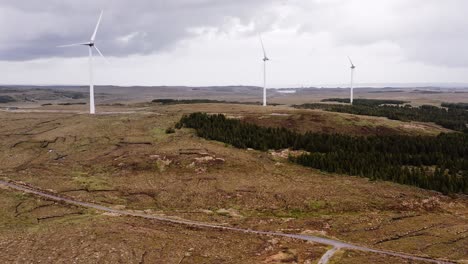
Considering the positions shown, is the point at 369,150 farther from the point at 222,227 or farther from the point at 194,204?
the point at 222,227

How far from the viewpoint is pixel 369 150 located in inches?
2601

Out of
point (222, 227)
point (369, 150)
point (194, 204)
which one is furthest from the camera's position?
point (369, 150)

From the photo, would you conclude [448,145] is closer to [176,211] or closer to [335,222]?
[335,222]

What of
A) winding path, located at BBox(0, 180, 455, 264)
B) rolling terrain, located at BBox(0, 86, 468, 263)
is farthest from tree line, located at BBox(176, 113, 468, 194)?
winding path, located at BBox(0, 180, 455, 264)

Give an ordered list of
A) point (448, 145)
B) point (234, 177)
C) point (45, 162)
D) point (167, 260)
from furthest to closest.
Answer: point (448, 145) < point (45, 162) < point (234, 177) < point (167, 260)

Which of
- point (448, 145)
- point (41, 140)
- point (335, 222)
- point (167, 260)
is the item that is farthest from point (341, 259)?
point (41, 140)

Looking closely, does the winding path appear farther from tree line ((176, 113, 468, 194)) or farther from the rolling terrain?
tree line ((176, 113, 468, 194))

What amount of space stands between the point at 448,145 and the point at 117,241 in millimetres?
53744

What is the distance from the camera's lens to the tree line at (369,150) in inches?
2104

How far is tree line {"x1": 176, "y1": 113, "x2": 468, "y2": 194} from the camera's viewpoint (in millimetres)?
53438

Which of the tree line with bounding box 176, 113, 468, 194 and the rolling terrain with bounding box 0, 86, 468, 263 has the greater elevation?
the tree line with bounding box 176, 113, 468, 194

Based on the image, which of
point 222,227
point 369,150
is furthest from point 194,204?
point 369,150

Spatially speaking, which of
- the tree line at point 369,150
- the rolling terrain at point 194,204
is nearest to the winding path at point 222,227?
the rolling terrain at point 194,204

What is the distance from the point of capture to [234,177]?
54.4 metres
